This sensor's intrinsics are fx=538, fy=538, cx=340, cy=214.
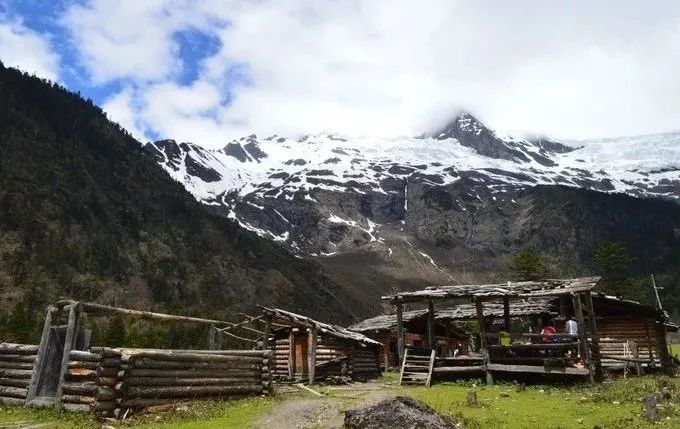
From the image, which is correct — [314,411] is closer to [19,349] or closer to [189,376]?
[189,376]

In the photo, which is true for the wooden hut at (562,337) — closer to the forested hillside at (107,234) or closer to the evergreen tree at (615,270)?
the evergreen tree at (615,270)

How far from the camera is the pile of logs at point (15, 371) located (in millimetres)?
19531

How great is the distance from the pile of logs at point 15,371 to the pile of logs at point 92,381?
2.74 metres

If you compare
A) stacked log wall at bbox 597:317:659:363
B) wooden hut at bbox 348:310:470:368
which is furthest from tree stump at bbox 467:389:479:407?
wooden hut at bbox 348:310:470:368

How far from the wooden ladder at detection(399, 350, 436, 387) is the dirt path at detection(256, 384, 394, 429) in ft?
15.0

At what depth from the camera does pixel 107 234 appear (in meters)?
108

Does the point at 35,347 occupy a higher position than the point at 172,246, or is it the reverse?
the point at 172,246

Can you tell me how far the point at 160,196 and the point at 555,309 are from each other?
113 meters

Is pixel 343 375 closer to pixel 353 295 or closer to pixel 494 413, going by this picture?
pixel 494 413

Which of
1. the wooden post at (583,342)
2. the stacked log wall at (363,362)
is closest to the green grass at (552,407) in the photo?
the wooden post at (583,342)

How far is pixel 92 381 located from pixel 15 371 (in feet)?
15.8

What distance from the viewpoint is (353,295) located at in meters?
146

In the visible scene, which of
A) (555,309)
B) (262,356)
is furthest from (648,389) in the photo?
(555,309)

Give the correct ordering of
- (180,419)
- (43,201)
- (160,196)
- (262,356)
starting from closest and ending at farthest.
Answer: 1. (180,419)
2. (262,356)
3. (43,201)
4. (160,196)
